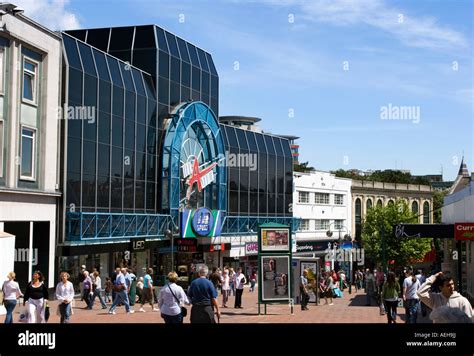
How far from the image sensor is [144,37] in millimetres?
43656

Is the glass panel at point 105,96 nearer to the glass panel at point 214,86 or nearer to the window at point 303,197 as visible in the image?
the glass panel at point 214,86

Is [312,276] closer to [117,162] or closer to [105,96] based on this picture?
[117,162]

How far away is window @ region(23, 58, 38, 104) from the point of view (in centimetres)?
2986

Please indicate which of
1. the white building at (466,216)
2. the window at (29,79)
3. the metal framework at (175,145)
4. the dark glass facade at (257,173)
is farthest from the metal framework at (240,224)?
the window at (29,79)

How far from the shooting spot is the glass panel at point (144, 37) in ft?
142

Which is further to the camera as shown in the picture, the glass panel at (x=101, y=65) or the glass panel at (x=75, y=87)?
the glass panel at (x=101, y=65)

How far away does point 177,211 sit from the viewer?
4497 centimetres

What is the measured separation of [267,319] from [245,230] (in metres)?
32.2

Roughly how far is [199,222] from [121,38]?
12.5 meters

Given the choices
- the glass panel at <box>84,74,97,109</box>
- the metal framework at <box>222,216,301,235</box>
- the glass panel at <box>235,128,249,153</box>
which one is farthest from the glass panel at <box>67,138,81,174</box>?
the glass panel at <box>235,128,249,153</box>

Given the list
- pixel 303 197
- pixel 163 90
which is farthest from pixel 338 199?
pixel 163 90

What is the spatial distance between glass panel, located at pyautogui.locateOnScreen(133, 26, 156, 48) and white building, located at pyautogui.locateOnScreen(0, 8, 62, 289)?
11419 millimetres

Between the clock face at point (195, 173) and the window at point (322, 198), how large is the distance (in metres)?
26.9

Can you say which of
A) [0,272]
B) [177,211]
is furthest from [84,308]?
[177,211]
